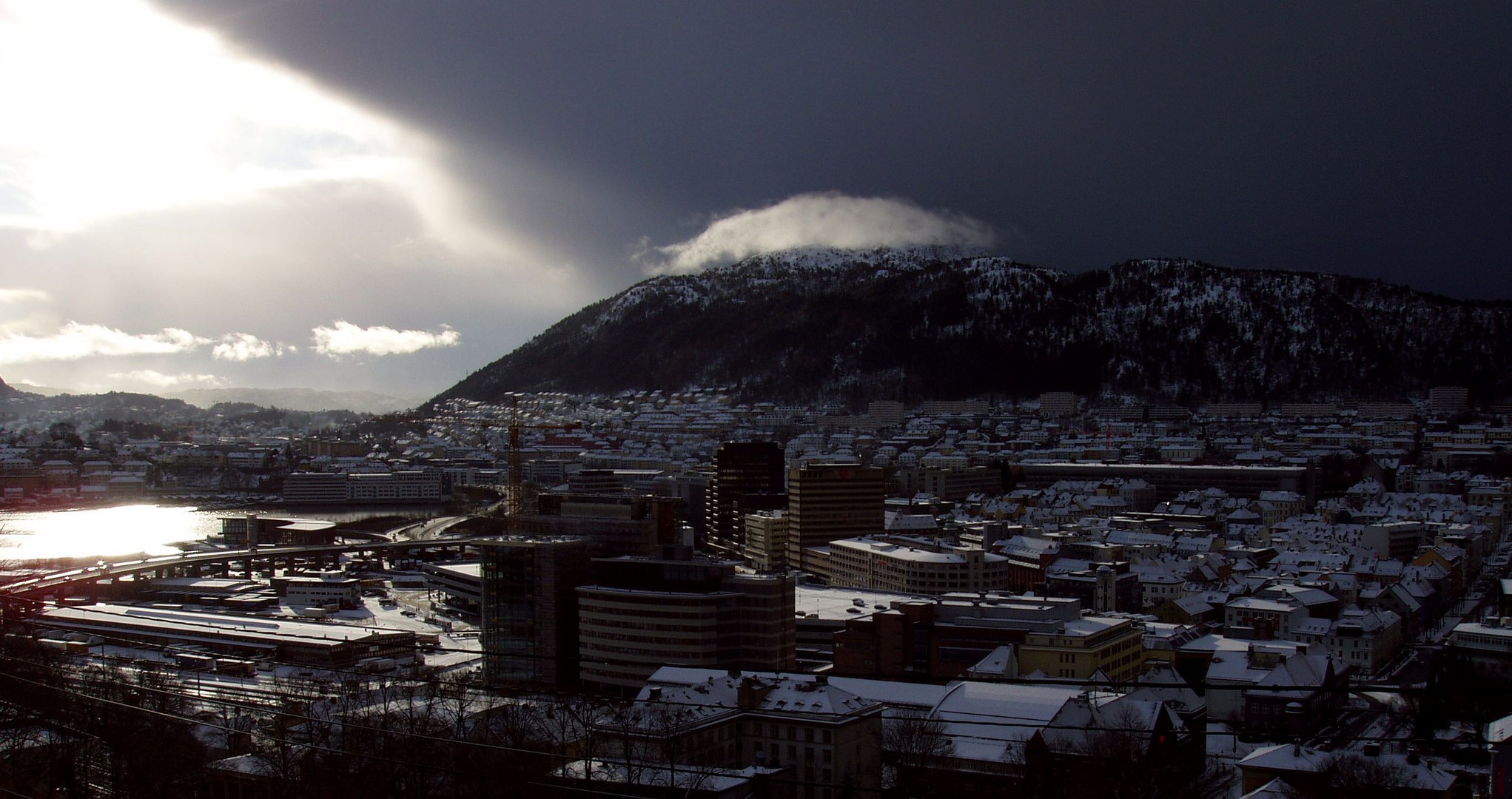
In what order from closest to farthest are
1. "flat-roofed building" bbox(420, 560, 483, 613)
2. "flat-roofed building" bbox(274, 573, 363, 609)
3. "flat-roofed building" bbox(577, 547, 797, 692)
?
"flat-roofed building" bbox(577, 547, 797, 692)
"flat-roofed building" bbox(420, 560, 483, 613)
"flat-roofed building" bbox(274, 573, 363, 609)

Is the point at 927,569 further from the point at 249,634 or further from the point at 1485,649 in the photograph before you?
the point at 249,634

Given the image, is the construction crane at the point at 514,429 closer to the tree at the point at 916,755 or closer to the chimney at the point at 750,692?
the chimney at the point at 750,692

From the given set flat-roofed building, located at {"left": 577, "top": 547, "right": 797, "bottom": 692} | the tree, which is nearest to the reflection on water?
flat-roofed building, located at {"left": 577, "top": 547, "right": 797, "bottom": 692}

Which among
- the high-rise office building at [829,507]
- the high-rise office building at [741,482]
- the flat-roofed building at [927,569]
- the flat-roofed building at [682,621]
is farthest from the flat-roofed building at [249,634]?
the high-rise office building at [741,482]

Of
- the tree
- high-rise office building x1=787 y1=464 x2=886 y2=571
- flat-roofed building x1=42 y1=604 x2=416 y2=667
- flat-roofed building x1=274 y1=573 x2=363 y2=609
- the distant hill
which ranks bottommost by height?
flat-roofed building x1=274 y1=573 x2=363 y2=609

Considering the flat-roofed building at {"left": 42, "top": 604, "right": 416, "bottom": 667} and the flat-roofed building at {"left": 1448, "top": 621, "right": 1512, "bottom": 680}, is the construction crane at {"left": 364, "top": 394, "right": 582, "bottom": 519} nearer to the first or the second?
the flat-roofed building at {"left": 42, "top": 604, "right": 416, "bottom": 667}

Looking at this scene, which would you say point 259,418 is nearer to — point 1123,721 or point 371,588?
point 371,588

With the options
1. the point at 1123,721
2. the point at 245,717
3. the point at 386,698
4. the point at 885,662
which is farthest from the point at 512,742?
the point at 885,662
